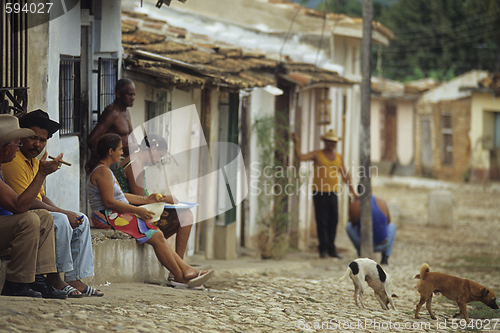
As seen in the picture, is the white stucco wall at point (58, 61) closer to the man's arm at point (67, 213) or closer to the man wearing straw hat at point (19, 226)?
the man's arm at point (67, 213)

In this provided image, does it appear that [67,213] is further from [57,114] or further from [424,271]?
[424,271]

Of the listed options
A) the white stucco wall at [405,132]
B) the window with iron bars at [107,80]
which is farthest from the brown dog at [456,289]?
the white stucco wall at [405,132]

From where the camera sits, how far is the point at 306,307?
18.2 feet

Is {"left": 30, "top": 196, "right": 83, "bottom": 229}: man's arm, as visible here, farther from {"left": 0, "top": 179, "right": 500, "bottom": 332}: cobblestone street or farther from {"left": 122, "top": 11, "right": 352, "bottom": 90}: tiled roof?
{"left": 122, "top": 11, "right": 352, "bottom": 90}: tiled roof

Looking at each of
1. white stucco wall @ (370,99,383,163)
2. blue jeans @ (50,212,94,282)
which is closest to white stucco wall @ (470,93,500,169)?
white stucco wall @ (370,99,383,163)

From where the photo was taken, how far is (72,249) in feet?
15.7

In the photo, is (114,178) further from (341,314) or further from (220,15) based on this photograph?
(220,15)

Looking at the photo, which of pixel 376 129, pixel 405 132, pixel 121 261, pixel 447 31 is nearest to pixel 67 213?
pixel 121 261

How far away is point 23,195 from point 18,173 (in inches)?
15.0

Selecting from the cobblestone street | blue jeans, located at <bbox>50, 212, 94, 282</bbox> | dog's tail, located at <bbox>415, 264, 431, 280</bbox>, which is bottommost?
the cobblestone street

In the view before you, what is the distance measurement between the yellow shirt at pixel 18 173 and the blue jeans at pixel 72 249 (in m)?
0.31

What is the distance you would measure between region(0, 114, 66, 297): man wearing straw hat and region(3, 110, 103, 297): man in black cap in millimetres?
185

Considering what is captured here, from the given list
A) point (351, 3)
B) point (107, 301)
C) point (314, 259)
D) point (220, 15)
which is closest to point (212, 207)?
point (314, 259)

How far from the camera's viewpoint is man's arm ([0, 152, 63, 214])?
4.22m
